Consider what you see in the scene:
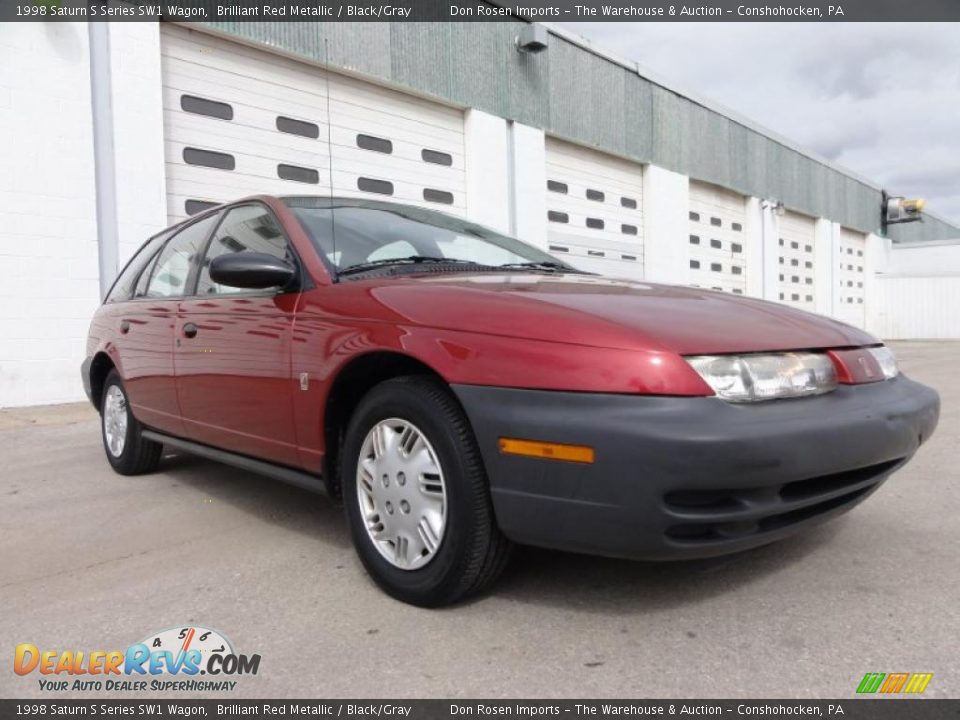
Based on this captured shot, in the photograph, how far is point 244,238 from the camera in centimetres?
308

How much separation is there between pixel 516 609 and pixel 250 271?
1.44 meters

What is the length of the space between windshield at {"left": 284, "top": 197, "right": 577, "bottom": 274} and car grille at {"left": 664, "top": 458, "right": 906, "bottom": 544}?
1.40 m

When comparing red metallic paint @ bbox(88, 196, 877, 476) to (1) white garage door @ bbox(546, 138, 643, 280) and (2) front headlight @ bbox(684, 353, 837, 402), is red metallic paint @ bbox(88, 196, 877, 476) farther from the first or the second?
(1) white garage door @ bbox(546, 138, 643, 280)

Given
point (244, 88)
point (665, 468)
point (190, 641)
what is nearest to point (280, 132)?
point (244, 88)

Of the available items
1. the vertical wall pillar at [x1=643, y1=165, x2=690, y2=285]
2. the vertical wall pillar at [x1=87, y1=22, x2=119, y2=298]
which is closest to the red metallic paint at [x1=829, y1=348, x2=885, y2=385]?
the vertical wall pillar at [x1=87, y1=22, x2=119, y2=298]

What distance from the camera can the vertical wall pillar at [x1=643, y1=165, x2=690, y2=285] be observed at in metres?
14.3

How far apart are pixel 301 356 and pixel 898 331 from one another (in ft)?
88.9

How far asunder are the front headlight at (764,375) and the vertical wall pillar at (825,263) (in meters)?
21.2

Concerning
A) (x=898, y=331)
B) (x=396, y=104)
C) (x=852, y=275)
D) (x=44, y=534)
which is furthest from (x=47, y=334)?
(x=898, y=331)

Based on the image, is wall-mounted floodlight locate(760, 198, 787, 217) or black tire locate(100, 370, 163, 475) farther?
wall-mounted floodlight locate(760, 198, 787, 217)

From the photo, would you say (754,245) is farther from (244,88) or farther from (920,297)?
(244,88)

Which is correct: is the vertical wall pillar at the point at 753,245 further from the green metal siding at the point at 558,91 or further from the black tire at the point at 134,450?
the black tire at the point at 134,450

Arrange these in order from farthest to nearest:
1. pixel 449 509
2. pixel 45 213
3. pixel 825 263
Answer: pixel 825 263, pixel 45 213, pixel 449 509

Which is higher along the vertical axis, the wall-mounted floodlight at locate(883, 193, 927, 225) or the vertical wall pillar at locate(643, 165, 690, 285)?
the wall-mounted floodlight at locate(883, 193, 927, 225)
